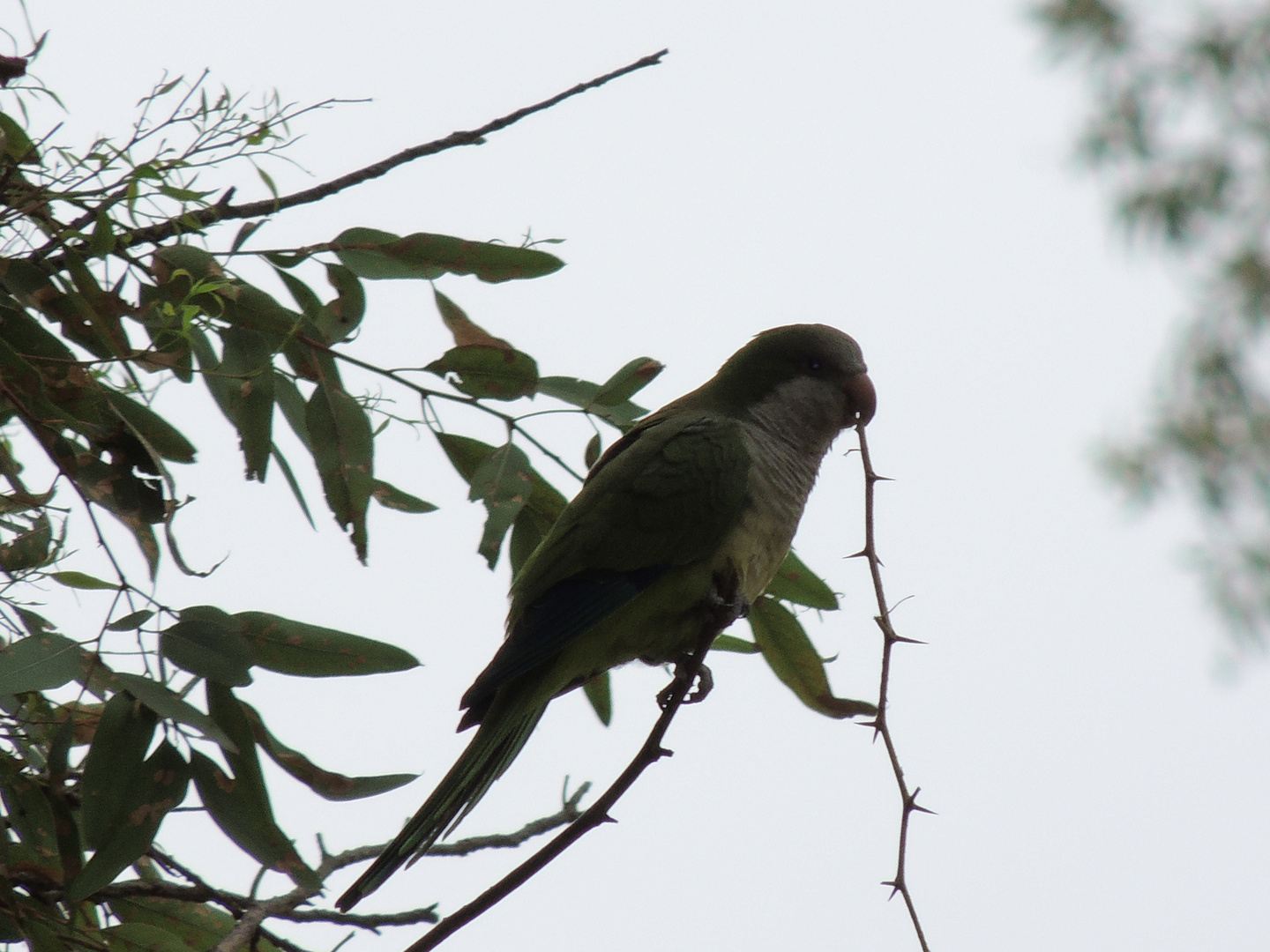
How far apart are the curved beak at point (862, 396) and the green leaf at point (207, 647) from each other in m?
1.43

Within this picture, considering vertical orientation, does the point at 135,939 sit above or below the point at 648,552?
below

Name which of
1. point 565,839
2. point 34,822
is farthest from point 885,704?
point 34,822

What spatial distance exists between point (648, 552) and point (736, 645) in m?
0.24

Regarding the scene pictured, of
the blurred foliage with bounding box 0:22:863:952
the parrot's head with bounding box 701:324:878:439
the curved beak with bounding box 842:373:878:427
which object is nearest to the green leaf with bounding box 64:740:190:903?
the blurred foliage with bounding box 0:22:863:952

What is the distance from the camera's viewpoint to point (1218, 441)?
8562 millimetres

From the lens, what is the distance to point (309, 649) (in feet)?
5.61

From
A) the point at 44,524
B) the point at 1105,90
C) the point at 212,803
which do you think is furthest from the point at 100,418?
the point at 1105,90

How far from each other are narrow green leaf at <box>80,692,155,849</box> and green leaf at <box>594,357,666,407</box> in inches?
35.0

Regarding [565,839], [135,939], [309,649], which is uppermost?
[309,649]

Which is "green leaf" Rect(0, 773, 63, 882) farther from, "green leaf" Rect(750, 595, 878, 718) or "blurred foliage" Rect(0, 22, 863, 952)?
"green leaf" Rect(750, 595, 878, 718)

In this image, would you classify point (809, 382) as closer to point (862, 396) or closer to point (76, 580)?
point (862, 396)

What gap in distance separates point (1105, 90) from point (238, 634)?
8944mm

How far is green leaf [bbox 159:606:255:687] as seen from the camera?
5.35 feet

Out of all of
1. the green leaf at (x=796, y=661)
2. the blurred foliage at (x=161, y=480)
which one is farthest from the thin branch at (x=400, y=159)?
the green leaf at (x=796, y=661)
